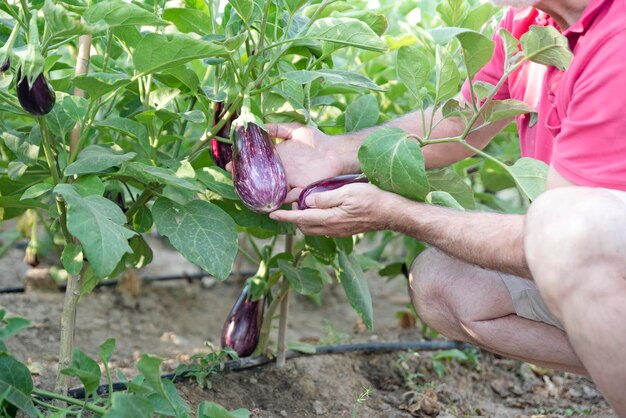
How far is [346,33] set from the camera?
3.97ft

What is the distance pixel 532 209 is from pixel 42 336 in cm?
126

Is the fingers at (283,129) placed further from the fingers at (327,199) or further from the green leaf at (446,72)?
the green leaf at (446,72)

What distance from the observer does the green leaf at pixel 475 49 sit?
3.82 feet

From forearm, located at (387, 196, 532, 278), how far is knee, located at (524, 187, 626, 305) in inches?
2.5

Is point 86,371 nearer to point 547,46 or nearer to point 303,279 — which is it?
point 303,279

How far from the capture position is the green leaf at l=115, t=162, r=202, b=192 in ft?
3.73

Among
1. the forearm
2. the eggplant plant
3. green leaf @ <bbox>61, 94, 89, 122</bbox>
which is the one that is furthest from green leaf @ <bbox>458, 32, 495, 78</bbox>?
green leaf @ <bbox>61, 94, 89, 122</bbox>

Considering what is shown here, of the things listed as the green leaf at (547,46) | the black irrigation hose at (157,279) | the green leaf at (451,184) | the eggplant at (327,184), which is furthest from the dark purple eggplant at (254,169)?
the black irrigation hose at (157,279)

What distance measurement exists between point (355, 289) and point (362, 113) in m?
0.32

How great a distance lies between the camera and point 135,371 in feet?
5.72

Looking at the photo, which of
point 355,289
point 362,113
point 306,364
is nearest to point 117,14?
point 362,113

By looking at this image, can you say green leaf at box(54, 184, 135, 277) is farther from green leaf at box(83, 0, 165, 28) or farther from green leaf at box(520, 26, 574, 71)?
green leaf at box(520, 26, 574, 71)

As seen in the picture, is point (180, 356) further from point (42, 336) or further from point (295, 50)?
point (295, 50)

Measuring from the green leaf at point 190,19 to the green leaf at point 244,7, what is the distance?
0.16m
